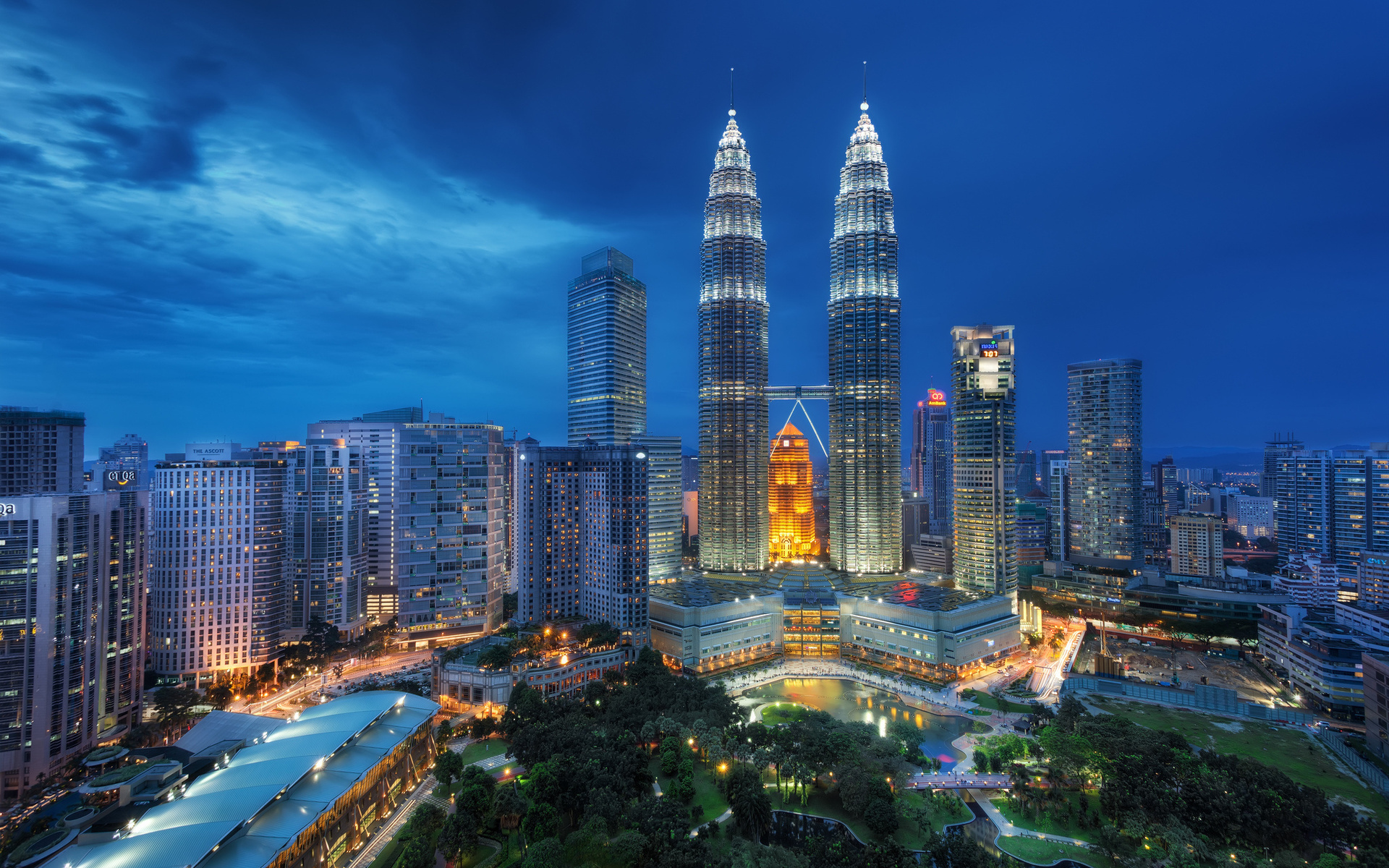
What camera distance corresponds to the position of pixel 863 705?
63.8 metres

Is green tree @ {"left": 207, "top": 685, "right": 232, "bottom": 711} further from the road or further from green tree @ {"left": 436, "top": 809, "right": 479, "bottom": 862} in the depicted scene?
green tree @ {"left": 436, "top": 809, "right": 479, "bottom": 862}

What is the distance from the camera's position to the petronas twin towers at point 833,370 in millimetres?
98062

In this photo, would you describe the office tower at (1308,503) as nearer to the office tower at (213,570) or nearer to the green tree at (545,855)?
the green tree at (545,855)

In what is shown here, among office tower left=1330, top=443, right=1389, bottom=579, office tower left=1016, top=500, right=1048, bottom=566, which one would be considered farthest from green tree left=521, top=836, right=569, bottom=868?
office tower left=1330, top=443, right=1389, bottom=579

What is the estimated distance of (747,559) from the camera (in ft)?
341

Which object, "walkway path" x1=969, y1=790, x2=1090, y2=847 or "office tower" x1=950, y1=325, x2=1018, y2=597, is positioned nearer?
"walkway path" x1=969, y1=790, x2=1090, y2=847

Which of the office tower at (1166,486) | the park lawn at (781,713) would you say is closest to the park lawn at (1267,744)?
the park lawn at (781,713)

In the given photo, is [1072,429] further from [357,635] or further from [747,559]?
[357,635]

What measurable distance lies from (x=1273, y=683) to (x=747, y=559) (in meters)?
66.4

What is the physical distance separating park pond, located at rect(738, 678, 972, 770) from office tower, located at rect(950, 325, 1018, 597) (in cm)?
2929

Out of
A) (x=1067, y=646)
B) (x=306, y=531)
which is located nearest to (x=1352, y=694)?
(x=1067, y=646)

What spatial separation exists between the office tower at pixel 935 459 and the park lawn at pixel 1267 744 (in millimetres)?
95995

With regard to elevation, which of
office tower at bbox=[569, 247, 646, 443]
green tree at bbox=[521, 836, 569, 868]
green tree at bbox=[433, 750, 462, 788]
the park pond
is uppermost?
office tower at bbox=[569, 247, 646, 443]

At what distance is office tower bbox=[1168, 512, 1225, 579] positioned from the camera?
4232 inches
